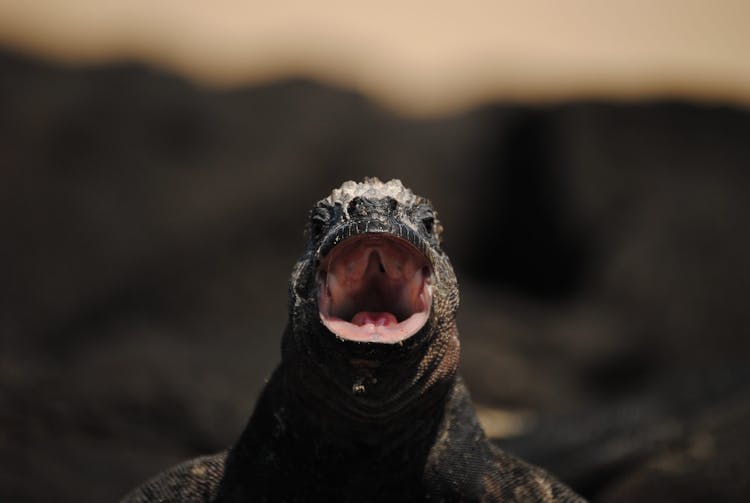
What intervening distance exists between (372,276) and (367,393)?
0.50 meters

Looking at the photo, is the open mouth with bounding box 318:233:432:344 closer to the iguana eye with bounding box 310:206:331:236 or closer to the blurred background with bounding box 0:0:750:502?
the iguana eye with bounding box 310:206:331:236

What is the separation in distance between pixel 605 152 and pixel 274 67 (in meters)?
7.01

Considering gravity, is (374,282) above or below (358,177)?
below

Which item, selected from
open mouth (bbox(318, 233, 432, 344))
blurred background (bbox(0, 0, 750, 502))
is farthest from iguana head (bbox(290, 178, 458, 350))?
blurred background (bbox(0, 0, 750, 502))

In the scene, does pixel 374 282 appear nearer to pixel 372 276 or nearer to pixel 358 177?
pixel 372 276

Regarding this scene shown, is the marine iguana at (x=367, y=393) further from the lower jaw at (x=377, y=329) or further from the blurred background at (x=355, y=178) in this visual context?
the blurred background at (x=355, y=178)

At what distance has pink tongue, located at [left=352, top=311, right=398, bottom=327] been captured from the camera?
4.23 metres

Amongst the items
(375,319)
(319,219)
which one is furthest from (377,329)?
(319,219)

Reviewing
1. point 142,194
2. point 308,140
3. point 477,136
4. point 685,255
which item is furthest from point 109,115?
point 685,255

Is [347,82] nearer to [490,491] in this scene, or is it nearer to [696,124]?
[696,124]

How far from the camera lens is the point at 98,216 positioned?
18203 mm

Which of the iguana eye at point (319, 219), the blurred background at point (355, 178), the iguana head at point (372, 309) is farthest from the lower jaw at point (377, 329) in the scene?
the blurred background at point (355, 178)

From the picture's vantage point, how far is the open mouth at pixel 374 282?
4262mm

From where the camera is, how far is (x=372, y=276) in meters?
4.35
